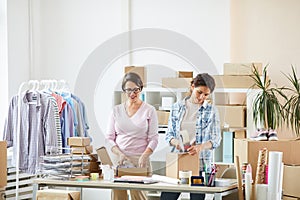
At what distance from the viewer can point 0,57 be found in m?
6.50

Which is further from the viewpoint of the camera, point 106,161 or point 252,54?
point 252,54

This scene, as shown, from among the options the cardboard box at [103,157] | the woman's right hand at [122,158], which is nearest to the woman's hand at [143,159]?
the woman's right hand at [122,158]

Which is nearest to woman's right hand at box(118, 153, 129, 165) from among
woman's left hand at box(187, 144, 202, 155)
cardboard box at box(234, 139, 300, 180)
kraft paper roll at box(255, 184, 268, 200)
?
woman's left hand at box(187, 144, 202, 155)

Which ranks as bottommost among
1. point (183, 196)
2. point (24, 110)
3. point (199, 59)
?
point (183, 196)

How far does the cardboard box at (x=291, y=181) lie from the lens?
15.4ft

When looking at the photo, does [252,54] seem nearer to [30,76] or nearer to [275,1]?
[275,1]

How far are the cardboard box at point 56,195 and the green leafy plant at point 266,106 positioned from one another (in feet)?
5.76

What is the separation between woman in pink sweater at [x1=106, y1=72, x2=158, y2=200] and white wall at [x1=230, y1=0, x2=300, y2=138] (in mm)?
1621

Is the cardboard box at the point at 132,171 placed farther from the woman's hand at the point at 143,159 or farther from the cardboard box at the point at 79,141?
the cardboard box at the point at 79,141

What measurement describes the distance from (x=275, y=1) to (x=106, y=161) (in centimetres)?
237

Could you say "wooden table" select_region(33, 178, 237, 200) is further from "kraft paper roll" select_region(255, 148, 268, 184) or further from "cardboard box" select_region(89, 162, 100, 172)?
"cardboard box" select_region(89, 162, 100, 172)

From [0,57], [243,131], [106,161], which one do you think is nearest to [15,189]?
[0,57]

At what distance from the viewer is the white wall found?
605 cm

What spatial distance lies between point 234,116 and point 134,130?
51.6 inches
